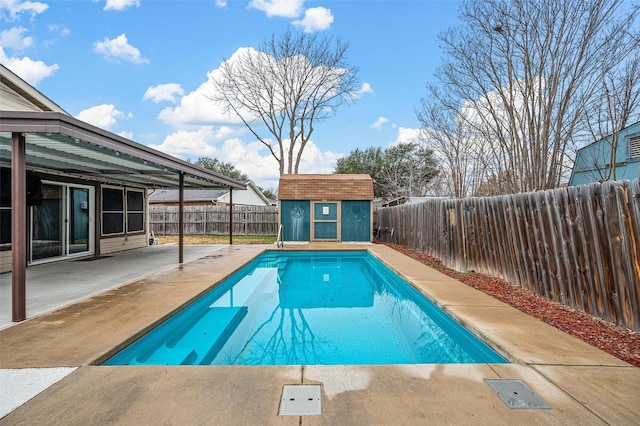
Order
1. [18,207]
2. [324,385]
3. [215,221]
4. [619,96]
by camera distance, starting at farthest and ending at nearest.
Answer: [215,221], [619,96], [18,207], [324,385]

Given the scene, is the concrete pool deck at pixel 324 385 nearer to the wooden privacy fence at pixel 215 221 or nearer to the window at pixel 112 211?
the window at pixel 112 211

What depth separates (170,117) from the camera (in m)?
19.8

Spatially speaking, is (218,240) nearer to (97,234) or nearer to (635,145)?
(97,234)

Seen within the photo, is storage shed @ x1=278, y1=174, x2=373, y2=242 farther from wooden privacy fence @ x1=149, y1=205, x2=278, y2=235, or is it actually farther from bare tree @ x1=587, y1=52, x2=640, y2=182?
bare tree @ x1=587, y1=52, x2=640, y2=182

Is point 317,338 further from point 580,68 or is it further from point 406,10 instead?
point 406,10

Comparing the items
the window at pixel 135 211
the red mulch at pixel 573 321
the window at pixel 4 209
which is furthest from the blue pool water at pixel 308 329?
the window at pixel 135 211

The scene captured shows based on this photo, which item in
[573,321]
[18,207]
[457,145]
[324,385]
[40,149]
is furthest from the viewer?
[457,145]

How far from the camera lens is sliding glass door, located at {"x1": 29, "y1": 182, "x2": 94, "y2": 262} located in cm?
726

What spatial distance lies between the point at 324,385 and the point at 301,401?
0.85 ft

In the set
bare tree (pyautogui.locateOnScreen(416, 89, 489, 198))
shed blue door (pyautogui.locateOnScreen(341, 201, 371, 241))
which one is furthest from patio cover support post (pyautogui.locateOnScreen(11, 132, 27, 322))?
bare tree (pyautogui.locateOnScreen(416, 89, 489, 198))

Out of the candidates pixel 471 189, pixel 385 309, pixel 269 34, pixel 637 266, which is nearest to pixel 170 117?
pixel 269 34

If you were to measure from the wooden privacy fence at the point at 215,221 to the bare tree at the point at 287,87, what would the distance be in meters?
4.94

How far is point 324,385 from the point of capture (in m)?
2.37

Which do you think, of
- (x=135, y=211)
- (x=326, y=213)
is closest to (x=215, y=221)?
(x=135, y=211)
